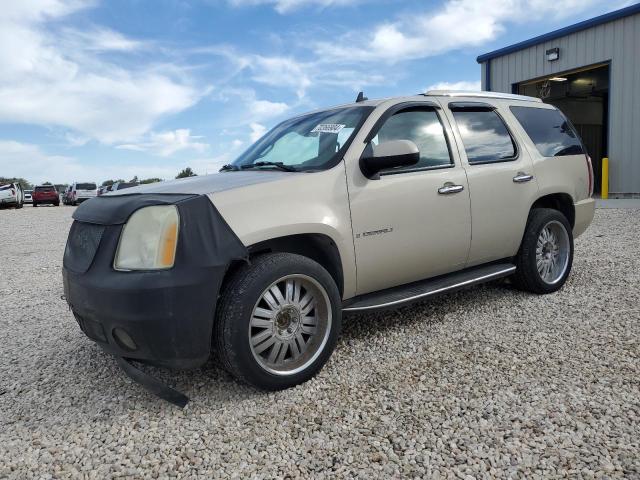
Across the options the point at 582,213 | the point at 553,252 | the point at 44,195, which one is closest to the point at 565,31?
the point at 582,213

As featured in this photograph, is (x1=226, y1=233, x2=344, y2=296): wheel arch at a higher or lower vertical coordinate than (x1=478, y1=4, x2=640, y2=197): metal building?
lower

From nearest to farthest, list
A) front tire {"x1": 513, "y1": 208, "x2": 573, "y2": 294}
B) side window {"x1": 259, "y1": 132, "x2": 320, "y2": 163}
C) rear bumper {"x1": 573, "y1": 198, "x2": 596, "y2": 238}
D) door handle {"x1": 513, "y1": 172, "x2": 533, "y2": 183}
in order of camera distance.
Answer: side window {"x1": 259, "y1": 132, "x2": 320, "y2": 163}
door handle {"x1": 513, "y1": 172, "x2": 533, "y2": 183}
front tire {"x1": 513, "y1": 208, "x2": 573, "y2": 294}
rear bumper {"x1": 573, "y1": 198, "x2": 596, "y2": 238}

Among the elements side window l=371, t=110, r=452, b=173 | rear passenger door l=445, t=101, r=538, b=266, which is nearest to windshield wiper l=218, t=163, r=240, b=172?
side window l=371, t=110, r=452, b=173

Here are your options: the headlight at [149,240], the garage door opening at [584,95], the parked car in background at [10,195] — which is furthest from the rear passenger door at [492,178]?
the parked car in background at [10,195]

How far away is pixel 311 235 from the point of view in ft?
10.4

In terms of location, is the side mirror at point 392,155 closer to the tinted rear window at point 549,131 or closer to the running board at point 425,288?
the running board at point 425,288

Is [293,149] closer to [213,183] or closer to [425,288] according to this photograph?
[213,183]

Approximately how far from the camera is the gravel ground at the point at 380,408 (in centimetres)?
225

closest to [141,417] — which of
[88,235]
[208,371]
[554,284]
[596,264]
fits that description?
[208,371]

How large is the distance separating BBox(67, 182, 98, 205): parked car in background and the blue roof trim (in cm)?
2549

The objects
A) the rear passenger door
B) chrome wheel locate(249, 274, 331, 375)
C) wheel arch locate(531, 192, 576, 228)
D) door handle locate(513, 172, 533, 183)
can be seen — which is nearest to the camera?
chrome wheel locate(249, 274, 331, 375)

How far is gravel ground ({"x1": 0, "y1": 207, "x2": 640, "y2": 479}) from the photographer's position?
2.25 meters

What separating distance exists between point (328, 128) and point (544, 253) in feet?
8.34

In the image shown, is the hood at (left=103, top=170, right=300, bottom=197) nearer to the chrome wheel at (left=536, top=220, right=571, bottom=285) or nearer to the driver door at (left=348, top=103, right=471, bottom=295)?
the driver door at (left=348, top=103, right=471, bottom=295)
